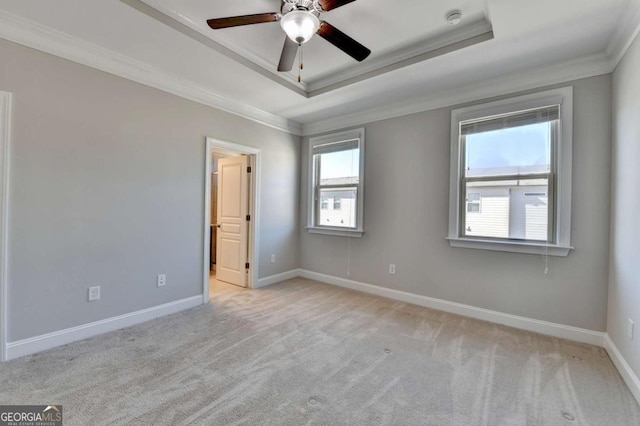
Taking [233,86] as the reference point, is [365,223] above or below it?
below

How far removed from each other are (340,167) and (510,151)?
7.32 ft

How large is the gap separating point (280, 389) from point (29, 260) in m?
2.28

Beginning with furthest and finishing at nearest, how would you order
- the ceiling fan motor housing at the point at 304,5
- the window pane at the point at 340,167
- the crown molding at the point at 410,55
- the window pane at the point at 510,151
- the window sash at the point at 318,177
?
the window sash at the point at 318,177, the window pane at the point at 340,167, the window pane at the point at 510,151, the crown molding at the point at 410,55, the ceiling fan motor housing at the point at 304,5

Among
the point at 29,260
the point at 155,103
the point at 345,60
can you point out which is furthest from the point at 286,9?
the point at 29,260

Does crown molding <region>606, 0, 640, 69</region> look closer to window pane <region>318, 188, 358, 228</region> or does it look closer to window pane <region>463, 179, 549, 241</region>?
window pane <region>463, 179, 549, 241</region>

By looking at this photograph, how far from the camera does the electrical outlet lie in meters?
2.59

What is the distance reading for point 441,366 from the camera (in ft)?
7.23

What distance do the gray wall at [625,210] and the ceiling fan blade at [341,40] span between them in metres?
1.97

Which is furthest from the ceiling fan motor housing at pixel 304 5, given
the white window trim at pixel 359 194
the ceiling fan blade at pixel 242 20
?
the white window trim at pixel 359 194

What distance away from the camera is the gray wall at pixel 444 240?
2551mm

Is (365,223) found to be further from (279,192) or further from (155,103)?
(155,103)

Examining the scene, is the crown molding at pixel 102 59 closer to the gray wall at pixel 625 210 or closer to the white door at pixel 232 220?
the white door at pixel 232 220

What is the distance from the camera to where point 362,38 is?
8.48ft

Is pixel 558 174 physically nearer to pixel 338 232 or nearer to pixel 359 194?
pixel 359 194
